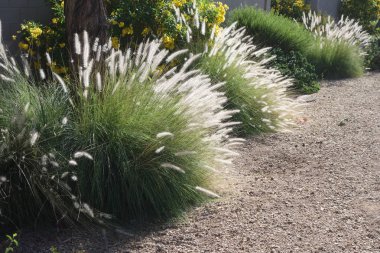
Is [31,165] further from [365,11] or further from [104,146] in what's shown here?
[365,11]

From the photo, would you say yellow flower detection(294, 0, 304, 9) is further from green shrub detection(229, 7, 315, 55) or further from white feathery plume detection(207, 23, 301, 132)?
white feathery plume detection(207, 23, 301, 132)

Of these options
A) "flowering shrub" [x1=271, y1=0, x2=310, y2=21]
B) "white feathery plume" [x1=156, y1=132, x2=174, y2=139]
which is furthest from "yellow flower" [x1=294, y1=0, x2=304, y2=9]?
"white feathery plume" [x1=156, y1=132, x2=174, y2=139]

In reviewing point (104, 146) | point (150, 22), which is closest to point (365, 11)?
point (150, 22)

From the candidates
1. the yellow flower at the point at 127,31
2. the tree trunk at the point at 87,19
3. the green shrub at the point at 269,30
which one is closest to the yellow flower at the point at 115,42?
the yellow flower at the point at 127,31

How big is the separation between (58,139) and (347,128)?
5.17 m

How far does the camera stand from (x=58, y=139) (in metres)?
5.34

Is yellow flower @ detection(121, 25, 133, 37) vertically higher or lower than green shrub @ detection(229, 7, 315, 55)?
higher

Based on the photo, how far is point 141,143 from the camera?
5.52 meters

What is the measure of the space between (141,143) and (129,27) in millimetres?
3577

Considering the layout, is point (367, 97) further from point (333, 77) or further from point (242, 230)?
point (242, 230)

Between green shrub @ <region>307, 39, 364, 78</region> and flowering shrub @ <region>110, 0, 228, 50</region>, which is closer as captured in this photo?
flowering shrub @ <region>110, 0, 228, 50</region>

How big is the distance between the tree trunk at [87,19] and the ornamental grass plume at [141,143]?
674 millimetres

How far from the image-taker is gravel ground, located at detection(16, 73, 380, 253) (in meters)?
5.13

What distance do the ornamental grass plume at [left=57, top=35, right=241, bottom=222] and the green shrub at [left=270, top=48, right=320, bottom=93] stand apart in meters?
5.75
